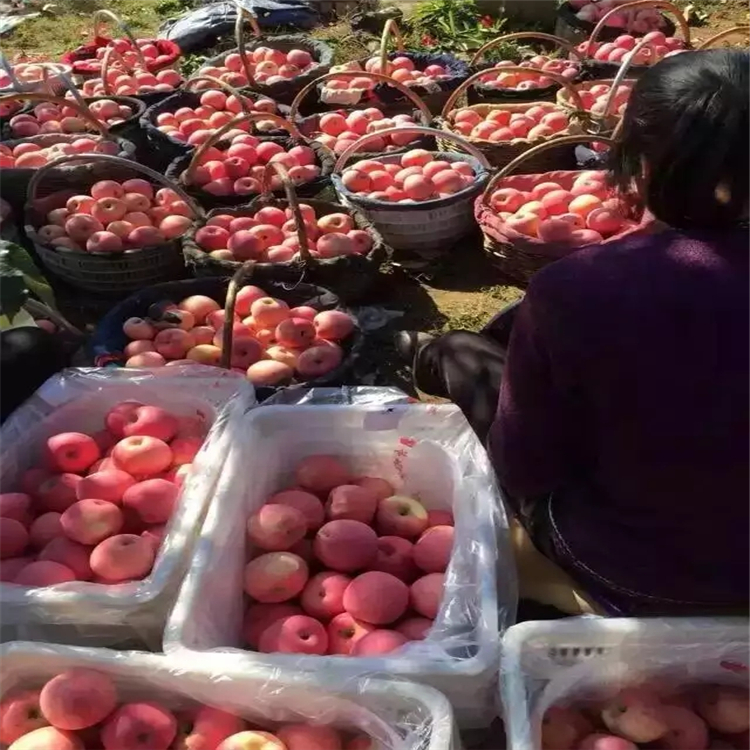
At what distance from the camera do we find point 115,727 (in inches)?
55.7

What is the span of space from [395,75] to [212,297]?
2373mm

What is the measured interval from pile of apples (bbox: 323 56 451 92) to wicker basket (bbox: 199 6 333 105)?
6.3 inches

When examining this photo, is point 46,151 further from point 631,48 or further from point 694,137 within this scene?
point 694,137

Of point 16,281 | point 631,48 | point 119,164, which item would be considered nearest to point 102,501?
point 16,281

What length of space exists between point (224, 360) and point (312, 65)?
321 centimetres

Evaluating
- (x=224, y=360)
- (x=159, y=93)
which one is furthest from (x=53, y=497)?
(x=159, y=93)

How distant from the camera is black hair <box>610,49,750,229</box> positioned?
122cm

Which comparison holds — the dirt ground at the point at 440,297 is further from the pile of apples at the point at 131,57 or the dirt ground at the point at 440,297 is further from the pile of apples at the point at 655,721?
the pile of apples at the point at 131,57

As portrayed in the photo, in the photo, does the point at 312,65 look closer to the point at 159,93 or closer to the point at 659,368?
the point at 159,93

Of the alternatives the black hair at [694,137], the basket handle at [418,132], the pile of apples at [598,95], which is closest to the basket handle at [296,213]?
the basket handle at [418,132]

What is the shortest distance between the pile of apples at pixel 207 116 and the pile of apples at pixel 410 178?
0.81 metres

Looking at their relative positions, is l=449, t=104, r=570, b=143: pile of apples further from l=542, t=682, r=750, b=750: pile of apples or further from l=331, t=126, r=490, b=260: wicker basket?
Answer: l=542, t=682, r=750, b=750: pile of apples

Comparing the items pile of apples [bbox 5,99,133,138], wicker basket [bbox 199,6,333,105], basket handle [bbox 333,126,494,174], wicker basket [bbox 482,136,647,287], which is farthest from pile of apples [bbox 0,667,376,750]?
wicker basket [bbox 199,6,333,105]

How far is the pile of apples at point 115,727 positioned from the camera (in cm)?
139
